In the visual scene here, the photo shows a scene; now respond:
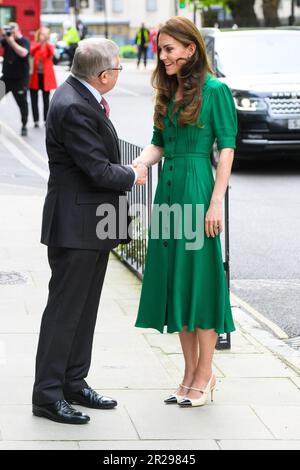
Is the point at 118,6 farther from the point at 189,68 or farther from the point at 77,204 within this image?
the point at 77,204

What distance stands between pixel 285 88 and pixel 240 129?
0.84m

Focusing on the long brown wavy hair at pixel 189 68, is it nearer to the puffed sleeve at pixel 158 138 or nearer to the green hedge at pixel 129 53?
the puffed sleeve at pixel 158 138

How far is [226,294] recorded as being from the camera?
5.76 m

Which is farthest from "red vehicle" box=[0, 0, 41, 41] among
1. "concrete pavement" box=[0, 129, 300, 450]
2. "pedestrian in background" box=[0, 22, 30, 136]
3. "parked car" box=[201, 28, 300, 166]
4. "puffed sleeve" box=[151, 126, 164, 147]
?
"puffed sleeve" box=[151, 126, 164, 147]

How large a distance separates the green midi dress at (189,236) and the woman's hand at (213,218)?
39 millimetres

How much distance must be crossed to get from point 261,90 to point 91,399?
10.5 m

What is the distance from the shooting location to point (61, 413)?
544 cm

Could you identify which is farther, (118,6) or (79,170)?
(118,6)

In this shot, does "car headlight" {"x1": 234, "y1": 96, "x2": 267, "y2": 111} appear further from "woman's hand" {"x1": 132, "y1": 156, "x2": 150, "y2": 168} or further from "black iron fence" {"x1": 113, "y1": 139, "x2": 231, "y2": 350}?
"woman's hand" {"x1": 132, "y1": 156, "x2": 150, "y2": 168}

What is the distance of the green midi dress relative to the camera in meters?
5.60

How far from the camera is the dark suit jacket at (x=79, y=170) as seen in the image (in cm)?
527

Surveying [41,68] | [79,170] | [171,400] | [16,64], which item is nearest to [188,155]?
[79,170]

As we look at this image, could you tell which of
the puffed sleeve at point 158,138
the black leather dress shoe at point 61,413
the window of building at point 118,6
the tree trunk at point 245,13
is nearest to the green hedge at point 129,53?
the tree trunk at point 245,13
